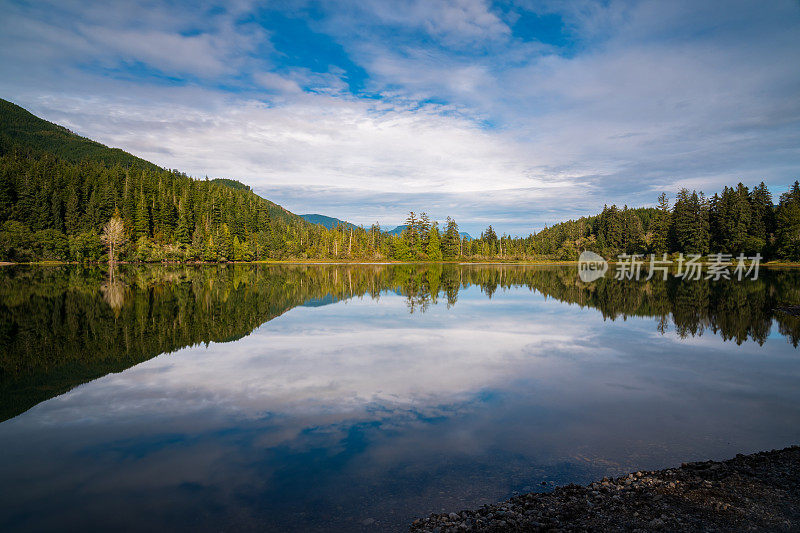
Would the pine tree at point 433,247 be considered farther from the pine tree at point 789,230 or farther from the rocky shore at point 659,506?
the rocky shore at point 659,506

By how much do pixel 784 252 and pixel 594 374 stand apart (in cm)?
9231

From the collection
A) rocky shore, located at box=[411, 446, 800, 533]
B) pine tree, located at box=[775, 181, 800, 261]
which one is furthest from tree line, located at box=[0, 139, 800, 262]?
rocky shore, located at box=[411, 446, 800, 533]

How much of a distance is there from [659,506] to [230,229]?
115m

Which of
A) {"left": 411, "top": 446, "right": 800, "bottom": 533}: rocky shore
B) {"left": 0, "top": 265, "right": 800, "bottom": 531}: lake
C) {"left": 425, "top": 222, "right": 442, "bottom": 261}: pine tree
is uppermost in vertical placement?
{"left": 425, "top": 222, "right": 442, "bottom": 261}: pine tree

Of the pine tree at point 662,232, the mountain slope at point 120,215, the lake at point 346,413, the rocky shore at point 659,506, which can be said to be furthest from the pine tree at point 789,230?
the mountain slope at point 120,215

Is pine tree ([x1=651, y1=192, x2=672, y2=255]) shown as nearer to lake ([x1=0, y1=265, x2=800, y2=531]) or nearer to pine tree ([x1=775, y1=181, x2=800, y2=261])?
pine tree ([x1=775, y1=181, x2=800, y2=261])

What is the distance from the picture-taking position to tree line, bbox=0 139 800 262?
263 feet

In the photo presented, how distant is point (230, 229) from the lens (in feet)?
360

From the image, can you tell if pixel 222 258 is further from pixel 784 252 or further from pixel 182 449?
pixel 784 252

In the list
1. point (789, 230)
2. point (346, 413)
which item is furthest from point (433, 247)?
point (346, 413)

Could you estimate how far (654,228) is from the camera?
363 ft

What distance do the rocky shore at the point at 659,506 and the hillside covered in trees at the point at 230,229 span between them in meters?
80.1

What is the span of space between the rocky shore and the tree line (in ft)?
260

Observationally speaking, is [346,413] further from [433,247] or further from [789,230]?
[433,247]
